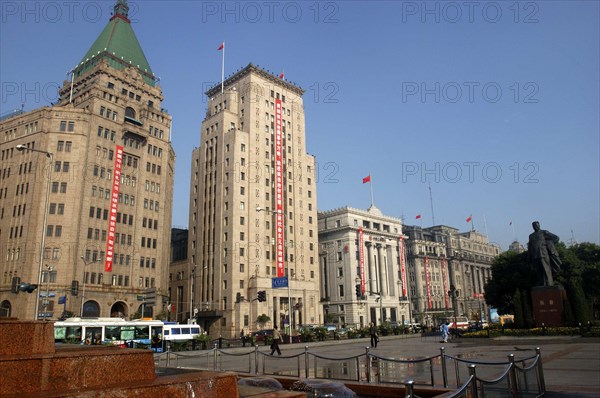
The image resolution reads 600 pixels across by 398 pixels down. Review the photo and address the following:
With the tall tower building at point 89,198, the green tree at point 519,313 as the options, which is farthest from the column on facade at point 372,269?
the green tree at point 519,313

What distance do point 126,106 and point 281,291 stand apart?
4002 cm

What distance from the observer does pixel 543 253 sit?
Result: 3128 cm

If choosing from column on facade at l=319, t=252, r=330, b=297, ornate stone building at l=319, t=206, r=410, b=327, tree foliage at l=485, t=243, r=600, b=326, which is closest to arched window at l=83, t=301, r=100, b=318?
ornate stone building at l=319, t=206, r=410, b=327

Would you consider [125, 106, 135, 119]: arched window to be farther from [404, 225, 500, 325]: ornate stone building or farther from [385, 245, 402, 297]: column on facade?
[404, 225, 500, 325]: ornate stone building

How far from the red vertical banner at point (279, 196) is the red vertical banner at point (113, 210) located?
25.3 meters

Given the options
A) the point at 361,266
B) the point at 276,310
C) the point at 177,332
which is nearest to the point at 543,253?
the point at 177,332

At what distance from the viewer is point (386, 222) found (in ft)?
351

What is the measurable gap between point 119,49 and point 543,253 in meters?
74.8

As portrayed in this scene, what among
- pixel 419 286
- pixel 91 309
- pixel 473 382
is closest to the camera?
pixel 473 382

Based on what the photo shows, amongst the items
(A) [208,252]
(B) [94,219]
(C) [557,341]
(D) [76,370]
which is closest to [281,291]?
(A) [208,252]

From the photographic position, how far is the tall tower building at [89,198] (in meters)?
58.0

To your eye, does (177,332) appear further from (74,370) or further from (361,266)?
(361,266)

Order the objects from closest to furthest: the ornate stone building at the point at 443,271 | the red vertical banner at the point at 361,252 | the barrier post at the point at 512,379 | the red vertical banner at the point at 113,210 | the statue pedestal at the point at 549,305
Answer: the barrier post at the point at 512,379 < the statue pedestal at the point at 549,305 < the red vertical banner at the point at 113,210 < the red vertical banner at the point at 361,252 < the ornate stone building at the point at 443,271

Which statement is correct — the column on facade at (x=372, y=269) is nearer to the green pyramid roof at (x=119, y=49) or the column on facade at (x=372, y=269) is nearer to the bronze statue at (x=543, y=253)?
the green pyramid roof at (x=119, y=49)
